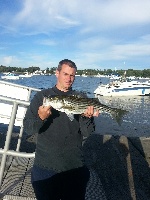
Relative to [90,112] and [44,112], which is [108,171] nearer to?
[90,112]

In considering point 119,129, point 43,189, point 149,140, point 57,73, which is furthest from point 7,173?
point 119,129

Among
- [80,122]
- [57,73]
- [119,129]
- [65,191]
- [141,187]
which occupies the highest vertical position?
[57,73]

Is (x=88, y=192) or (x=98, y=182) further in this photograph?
(x=98, y=182)

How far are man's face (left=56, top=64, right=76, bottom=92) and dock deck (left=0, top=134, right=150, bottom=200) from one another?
77.1 inches

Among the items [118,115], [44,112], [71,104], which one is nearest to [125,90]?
[118,115]

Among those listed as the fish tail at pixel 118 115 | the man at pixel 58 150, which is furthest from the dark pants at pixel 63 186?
the fish tail at pixel 118 115

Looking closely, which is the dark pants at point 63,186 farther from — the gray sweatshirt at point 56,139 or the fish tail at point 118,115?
the fish tail at point 118,115

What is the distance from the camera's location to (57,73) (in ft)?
12.7

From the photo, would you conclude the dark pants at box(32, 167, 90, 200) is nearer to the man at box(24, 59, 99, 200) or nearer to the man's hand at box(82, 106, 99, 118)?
the man at box(24, 59, 99, 200)

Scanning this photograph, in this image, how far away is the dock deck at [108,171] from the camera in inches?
209

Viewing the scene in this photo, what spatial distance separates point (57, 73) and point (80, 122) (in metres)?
0.66

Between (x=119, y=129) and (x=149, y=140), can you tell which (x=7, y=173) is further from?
(x=119, y=129)

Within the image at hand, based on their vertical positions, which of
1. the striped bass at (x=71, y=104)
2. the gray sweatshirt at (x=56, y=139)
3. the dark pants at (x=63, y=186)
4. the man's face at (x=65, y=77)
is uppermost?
the man's face at (x=65, y=77)

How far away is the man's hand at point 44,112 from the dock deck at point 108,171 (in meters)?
1.87
